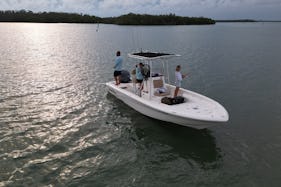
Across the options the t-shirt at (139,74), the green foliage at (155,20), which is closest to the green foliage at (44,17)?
the green foliage at (155,20)

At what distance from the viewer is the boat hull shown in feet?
33.8

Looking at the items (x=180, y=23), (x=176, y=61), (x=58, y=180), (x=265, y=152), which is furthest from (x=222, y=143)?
(x=180, y=23)

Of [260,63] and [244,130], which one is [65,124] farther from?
Answer: [260,63]

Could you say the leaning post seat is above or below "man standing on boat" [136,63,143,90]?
below

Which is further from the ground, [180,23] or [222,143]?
[180,23]

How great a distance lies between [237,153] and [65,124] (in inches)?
281

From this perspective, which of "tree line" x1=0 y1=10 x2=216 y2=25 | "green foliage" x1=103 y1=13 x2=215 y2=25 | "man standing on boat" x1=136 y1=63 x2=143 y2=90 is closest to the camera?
"man standing on boat" x1=136 y1=63 x2=143 y2=90

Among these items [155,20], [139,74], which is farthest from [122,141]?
[155,20]

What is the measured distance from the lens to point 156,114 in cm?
1164

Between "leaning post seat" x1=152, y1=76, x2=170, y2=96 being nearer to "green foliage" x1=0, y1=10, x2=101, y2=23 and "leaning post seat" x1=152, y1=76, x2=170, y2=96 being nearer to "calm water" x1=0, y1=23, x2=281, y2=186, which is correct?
"calm water" x1=0, y1=23, x2=281, y2=186

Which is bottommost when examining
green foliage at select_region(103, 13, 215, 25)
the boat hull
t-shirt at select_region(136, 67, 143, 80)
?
the boat hull

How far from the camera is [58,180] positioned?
26.3ft

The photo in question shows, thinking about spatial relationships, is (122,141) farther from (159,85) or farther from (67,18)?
(67,18)

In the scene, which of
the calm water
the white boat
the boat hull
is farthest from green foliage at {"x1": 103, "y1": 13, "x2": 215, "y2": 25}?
the white boat
